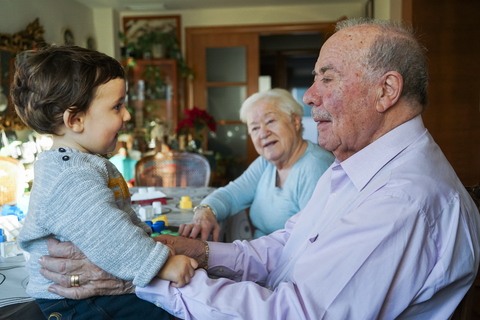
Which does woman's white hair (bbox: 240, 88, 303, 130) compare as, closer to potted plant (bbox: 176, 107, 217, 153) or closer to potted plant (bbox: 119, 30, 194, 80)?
potted plant (bbox: 176, 107, 217, 153)

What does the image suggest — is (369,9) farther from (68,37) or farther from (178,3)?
(68,37)

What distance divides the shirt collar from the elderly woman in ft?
2.49

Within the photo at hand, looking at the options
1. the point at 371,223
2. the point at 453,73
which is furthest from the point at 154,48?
the point at 371,223

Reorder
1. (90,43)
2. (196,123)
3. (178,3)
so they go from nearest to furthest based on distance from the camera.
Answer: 1. (196,123)
2. (90,43)
3. (178,3)

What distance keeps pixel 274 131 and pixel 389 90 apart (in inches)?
37.9

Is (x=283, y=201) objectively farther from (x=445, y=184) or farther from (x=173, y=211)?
(x=445, y=184)

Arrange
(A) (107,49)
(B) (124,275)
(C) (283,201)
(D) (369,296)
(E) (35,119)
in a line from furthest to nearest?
(A) (107,49)
(C) (283,201)
(E) (35,119)
(B) (124,275)
(D) (369,296)

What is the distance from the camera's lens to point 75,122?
0.94m

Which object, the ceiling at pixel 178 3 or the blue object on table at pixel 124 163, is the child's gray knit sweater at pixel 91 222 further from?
the ceiling at pixel 178 3

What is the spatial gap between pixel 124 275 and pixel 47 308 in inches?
8.6

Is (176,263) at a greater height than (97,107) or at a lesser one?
lesser

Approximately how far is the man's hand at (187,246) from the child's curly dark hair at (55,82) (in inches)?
17.4

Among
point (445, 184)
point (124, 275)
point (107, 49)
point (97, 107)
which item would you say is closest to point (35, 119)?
point (97, 107)

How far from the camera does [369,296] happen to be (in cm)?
69
